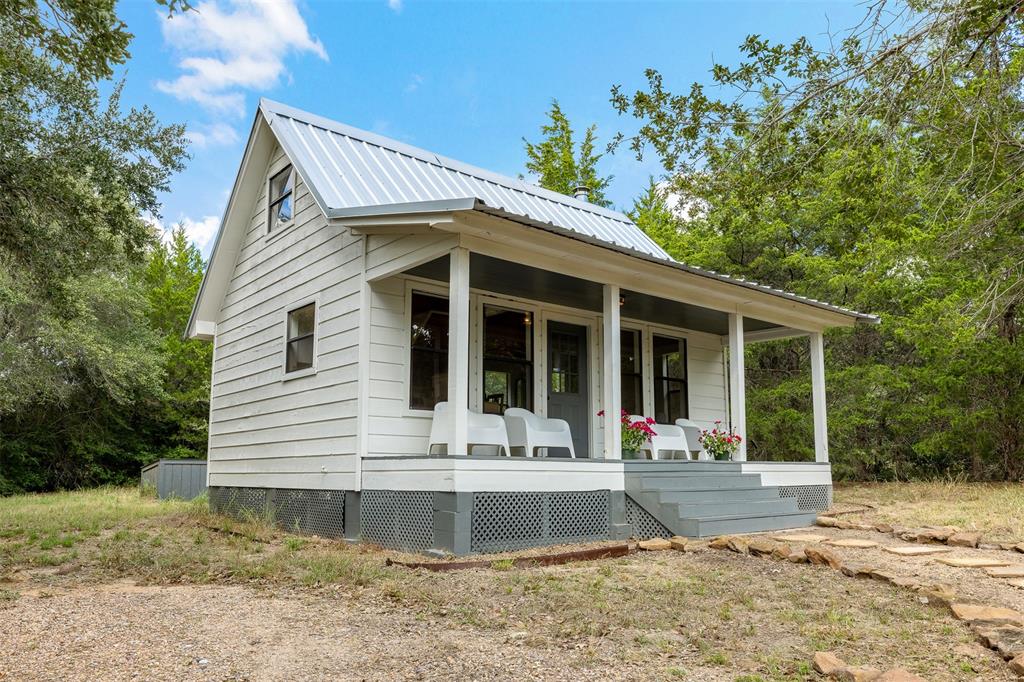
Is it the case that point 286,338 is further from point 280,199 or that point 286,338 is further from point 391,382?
point 391,382

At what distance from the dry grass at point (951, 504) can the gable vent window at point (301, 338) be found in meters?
7.24

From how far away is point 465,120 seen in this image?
32.1m

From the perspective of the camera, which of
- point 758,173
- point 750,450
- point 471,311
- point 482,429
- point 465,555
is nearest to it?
point 758,173

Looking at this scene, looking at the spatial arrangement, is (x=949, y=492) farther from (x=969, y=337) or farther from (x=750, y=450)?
(x=750, y=450)

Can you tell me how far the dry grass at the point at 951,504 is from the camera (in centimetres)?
864

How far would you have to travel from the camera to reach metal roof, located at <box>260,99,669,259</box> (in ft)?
30.2

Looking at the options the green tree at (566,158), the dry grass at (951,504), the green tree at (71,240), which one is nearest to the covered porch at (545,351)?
the dry grass at (951,504)

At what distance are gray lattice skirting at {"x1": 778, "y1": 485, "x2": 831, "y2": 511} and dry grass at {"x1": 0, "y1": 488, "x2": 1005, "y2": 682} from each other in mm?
3790

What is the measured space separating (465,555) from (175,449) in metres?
19.5

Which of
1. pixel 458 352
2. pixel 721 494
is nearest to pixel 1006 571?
pixel 721 494

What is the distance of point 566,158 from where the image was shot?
88.1 feet

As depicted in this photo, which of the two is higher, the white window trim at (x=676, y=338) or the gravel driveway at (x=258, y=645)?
the white window trim at (x=676, y=338)

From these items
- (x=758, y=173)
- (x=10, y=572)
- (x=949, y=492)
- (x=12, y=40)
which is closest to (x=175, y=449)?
(x=12, y=40)

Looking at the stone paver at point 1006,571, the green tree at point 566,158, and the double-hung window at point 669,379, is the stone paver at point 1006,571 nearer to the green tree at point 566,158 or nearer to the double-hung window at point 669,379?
the double-hung window at point 669,379
